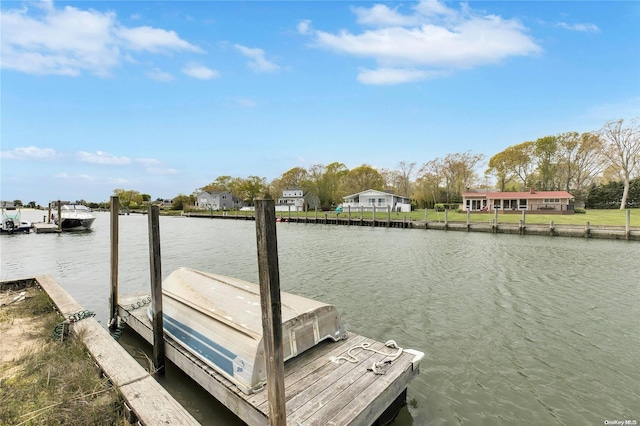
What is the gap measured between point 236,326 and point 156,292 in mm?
1744

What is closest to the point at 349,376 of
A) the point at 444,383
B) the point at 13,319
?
the point at 444,383

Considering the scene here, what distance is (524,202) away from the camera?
48.6 m

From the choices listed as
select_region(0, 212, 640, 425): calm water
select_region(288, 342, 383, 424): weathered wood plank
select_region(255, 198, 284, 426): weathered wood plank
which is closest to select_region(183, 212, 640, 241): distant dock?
select_region(0, 212, 640, 425): calm water

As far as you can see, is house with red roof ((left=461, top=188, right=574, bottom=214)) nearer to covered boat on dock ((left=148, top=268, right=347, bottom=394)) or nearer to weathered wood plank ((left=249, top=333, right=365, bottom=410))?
→ weathered wood plank ((left=249, top=333, right=365, bottom=410))

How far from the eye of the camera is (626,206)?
50.1 metres

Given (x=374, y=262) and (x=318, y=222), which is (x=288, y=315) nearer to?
(x=374, y=262)

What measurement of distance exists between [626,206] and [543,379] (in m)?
63.4

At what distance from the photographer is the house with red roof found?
45.8 meters

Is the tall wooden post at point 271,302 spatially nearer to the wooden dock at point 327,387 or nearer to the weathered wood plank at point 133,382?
the wooden dock at point 327,387

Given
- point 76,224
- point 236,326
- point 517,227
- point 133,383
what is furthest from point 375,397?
point 76,224

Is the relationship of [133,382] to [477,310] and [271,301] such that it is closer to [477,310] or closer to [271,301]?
[271,301]

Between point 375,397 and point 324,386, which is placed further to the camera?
point 324,386

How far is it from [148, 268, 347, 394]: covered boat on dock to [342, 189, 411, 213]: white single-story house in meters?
51.6

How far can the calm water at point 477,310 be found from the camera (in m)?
4.58
